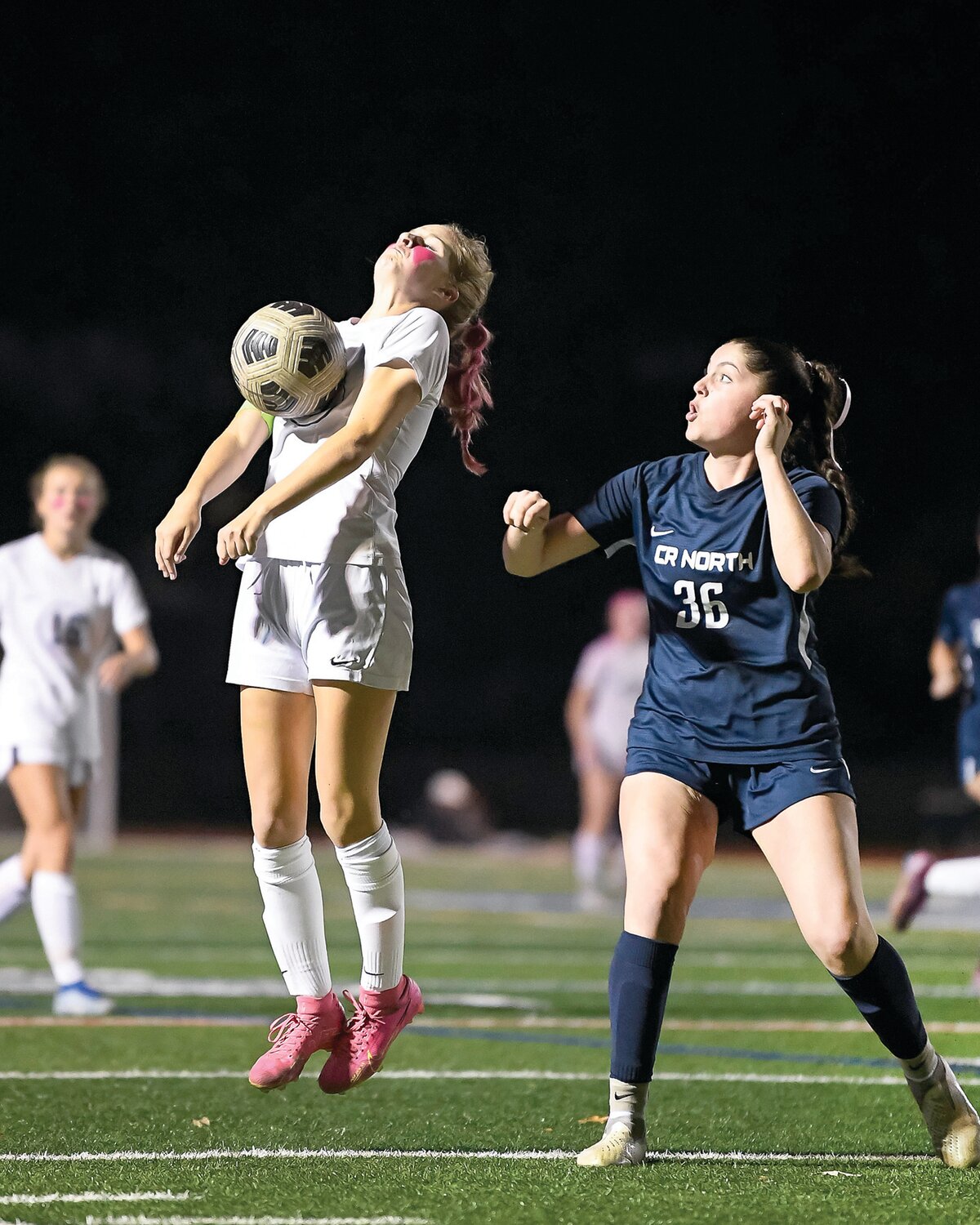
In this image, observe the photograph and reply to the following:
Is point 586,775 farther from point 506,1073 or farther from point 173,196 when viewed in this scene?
point 173,196

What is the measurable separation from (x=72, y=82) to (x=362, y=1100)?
2236 centimetres

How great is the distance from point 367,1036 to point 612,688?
929 cm

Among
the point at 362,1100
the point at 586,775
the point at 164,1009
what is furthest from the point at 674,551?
the point at 586,775

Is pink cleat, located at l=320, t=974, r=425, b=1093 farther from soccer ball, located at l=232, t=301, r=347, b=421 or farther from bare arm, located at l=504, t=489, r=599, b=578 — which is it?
soccer ball, located at l=232, t=301, r=347, b=421

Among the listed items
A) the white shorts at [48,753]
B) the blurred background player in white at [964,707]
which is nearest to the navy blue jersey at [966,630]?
the blurred background player in white at [964,707]

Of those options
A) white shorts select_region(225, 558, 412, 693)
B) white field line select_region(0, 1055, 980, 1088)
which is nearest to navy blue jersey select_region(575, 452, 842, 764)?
white shorts select_region(225, 558, 412, 693)

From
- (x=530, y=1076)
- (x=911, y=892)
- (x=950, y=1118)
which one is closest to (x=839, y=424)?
(x=950, y=1118)

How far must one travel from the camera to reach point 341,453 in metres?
3.84

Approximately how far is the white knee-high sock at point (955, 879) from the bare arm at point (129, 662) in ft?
11.0

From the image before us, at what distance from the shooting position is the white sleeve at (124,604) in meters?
7.04

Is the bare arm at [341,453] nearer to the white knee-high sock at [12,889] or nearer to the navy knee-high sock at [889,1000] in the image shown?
the navy knee-high sock at [889,1000]

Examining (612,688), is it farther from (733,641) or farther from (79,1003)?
(733,641)

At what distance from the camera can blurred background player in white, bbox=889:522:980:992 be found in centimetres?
773

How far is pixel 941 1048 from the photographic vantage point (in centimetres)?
584
